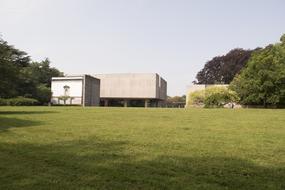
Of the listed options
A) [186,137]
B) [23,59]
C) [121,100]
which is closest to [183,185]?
[186,137]

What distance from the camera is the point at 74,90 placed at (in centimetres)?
7981

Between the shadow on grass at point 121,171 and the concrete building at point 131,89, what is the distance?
266 ft

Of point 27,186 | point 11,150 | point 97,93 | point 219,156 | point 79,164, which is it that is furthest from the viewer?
point 97,93

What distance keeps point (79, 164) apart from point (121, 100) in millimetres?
87482

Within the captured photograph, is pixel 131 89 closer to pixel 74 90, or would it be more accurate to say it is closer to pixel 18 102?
pixel 74 90

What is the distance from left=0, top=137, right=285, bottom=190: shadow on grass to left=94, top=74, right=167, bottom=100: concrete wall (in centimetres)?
8108

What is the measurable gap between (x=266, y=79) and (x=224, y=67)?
3346 centimetres

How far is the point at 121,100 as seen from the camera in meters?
94.8

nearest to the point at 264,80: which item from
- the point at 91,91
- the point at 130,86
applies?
the point at 91,91

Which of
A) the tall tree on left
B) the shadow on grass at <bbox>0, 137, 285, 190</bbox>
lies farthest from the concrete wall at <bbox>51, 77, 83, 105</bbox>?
the shadow on grass at <bbox>0, 137, 285, 190</bbox>

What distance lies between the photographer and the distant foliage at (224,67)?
79.1 meters

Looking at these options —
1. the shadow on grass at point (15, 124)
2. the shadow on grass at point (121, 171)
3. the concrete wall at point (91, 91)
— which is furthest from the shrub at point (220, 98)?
the shadow on grass at point (121, 171)

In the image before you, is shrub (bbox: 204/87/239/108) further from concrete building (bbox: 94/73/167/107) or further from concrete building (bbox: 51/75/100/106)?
concrete building (bbox: 94/73/167/107)

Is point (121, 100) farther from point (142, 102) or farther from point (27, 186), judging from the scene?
point (27, 186)
